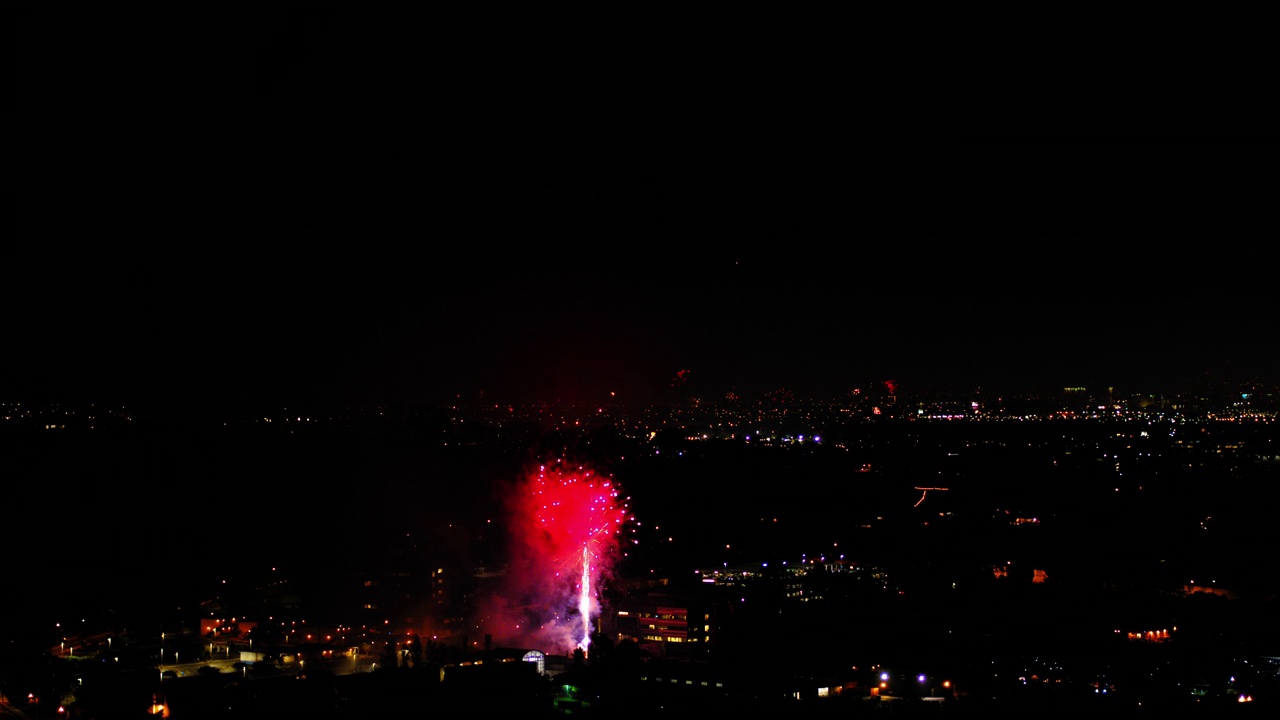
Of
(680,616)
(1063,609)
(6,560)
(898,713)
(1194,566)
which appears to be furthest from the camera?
(6,560)

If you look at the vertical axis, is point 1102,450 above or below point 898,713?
above

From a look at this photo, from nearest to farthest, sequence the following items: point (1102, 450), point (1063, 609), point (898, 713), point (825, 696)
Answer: point (898, 713) → point (825, 696) → point (1063, 609) → point (1102, 450)

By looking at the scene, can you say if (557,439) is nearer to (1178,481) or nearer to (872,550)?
(872,550)

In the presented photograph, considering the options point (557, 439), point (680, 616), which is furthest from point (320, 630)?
point (557, 439)

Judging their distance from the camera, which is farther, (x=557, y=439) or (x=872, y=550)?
(x=557, y=439)

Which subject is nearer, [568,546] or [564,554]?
[564,554]
